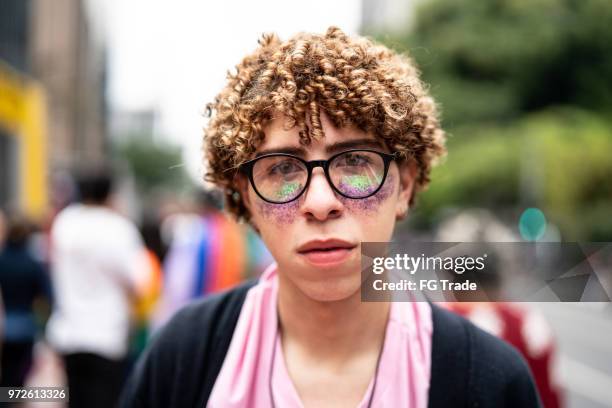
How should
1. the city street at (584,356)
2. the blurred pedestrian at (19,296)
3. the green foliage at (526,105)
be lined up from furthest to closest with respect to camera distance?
the green foliage at (526,105) → the city street at (584,356) → the blurred pedestrian at (19,296)

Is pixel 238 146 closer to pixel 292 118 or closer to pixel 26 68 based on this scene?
pixel 292 118

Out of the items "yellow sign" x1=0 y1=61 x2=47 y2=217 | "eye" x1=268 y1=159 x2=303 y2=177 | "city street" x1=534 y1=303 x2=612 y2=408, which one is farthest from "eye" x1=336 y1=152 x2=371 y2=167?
"yellow sign" x1=0 y1=61 x2=47 y2=217

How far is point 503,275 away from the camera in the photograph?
3172 millimetres

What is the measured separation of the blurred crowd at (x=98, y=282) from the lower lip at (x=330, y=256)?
2236 mm

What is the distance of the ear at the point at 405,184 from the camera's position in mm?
2002

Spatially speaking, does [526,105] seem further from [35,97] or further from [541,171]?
[35,97]

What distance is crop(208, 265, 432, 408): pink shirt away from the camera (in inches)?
72.4

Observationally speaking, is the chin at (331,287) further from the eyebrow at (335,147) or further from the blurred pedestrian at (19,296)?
the blurred pedestrian at (19,296)

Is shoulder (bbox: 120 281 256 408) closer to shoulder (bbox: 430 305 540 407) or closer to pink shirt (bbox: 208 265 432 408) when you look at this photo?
pink shirt (bbox: 208 265 432 408)

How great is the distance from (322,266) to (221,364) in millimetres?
420

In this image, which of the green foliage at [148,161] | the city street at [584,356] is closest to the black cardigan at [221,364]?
the city street at [584,356]

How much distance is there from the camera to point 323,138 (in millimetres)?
1798

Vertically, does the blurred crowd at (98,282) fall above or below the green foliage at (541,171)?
below

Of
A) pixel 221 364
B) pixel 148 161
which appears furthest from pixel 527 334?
pixel 148 161
